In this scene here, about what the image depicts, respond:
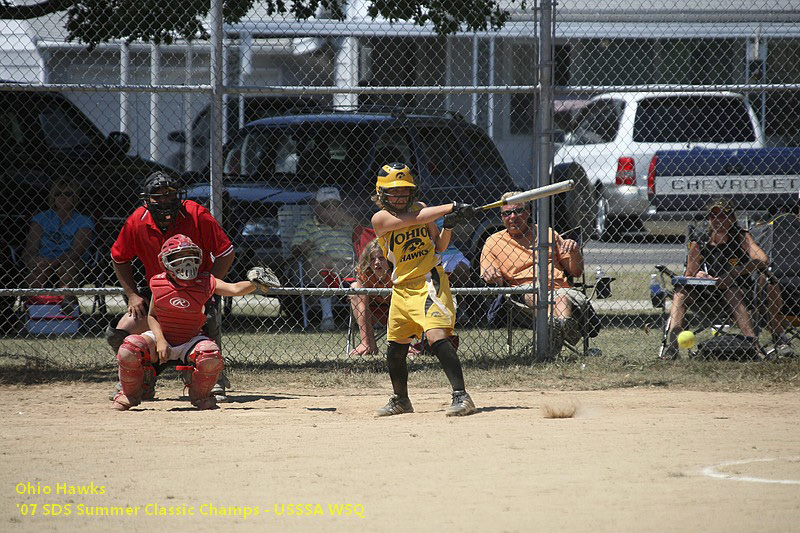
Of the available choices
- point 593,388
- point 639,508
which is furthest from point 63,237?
point 639,508

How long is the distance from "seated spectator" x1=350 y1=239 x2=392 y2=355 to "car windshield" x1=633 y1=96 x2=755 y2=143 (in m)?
6.01

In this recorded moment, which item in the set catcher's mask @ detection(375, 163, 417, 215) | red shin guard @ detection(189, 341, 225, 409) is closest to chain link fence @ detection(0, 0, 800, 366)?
red shin guard @ detection(189, 341, 225, 409)

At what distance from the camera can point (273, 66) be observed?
1227 centimetres

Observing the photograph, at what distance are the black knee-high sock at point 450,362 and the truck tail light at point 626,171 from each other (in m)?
7.33

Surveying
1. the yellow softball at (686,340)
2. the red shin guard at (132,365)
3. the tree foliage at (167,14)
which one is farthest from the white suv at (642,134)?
the red shin guard at (132,365)

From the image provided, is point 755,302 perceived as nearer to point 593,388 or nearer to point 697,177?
point 697,177

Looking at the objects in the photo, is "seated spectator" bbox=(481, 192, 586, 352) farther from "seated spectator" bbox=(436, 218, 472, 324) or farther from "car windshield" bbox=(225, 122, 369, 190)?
"car windshield" bbox=(225, 122, 369, 190)

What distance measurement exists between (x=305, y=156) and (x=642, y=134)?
17.9ft

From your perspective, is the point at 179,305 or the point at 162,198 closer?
the point at 179,305

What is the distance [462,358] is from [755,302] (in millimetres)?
2369

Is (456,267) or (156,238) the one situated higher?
(156,238)

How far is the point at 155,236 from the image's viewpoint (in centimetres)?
673

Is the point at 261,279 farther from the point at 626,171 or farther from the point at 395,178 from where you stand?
the point at 626,171

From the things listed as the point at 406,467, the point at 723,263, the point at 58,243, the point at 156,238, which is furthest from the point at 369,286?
the point at 406,467
